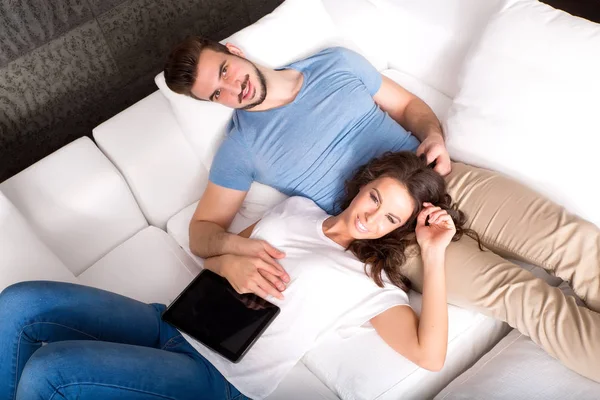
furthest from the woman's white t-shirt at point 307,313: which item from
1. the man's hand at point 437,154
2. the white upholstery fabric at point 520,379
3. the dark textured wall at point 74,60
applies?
the dark textured wall at point 74,60

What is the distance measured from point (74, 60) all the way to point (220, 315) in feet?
4.50

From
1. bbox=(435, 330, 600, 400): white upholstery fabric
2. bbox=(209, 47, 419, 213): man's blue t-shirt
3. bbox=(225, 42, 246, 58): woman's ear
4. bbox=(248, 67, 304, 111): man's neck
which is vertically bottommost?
bbox=(435, 330, 600, 400): white upholstery fabric

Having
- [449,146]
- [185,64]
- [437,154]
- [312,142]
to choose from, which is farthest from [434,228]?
[185,64]

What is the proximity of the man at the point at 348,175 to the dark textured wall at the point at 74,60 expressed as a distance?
773mm

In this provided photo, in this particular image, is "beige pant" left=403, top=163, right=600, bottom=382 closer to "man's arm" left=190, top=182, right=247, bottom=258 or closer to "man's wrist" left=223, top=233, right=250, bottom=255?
"man's wrist" left=223, top=233, right=250, bottom=255

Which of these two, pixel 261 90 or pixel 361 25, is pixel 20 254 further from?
pixel 361 25

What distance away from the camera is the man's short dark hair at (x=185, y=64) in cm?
158

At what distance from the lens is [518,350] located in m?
1.38

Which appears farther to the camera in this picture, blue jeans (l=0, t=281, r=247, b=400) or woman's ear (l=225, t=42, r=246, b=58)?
woman's ear (l=225, t=42, r=246, b=58)

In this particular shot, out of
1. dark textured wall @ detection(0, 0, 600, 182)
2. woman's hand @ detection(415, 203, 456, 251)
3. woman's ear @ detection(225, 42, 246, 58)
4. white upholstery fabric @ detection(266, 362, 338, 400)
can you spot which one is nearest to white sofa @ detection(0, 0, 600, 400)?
white upholstery fabric @ detection(266, 362, 338, 400)

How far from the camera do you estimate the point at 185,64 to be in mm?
1582

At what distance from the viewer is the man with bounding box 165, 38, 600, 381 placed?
4.45 feet

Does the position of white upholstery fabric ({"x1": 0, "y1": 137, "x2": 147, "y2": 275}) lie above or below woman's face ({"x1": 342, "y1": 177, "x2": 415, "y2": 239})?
above

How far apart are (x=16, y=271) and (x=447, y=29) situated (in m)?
1.60
